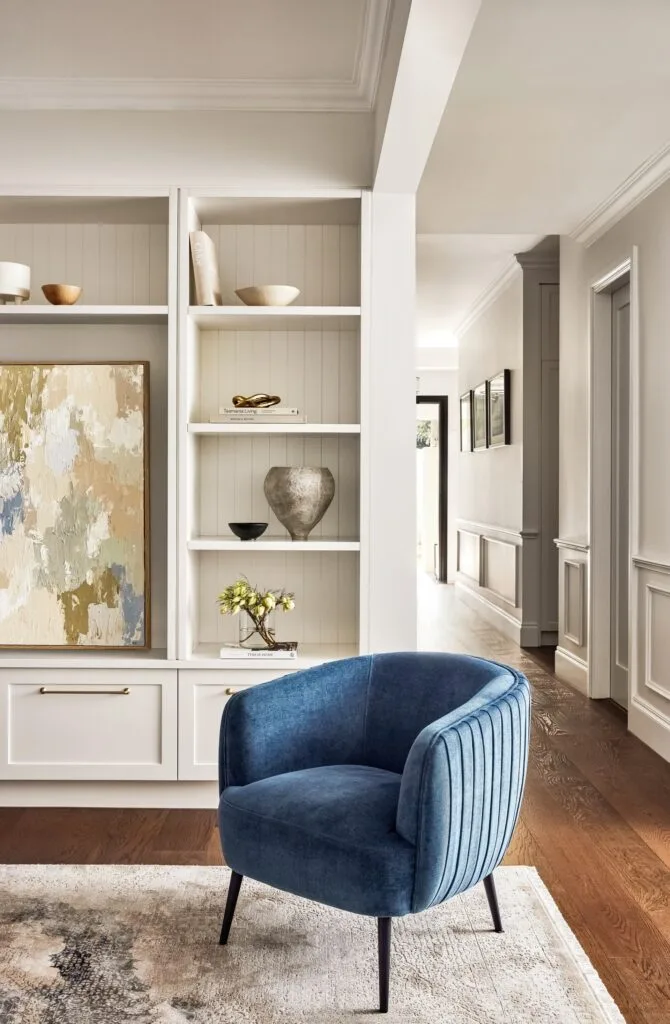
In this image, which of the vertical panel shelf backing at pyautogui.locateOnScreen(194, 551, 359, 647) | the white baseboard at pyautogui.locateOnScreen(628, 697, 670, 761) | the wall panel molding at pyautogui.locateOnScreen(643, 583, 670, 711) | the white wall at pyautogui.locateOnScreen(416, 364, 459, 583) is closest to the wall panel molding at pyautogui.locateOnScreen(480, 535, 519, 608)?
the white baseboard at pyautogui.locateOnScreen(628, 697, 670, 761)

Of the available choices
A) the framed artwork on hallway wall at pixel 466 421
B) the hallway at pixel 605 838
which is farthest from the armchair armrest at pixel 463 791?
the framed artwork on hallway wall at pixel 466 421

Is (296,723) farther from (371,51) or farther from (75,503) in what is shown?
(371,51)

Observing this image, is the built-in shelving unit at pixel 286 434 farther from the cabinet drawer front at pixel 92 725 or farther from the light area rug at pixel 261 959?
the light area rug at pixel 261 959

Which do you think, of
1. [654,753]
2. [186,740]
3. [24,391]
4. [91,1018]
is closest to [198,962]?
[91,1018]

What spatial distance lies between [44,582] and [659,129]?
3.01 metres

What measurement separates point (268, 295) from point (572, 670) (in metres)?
3.22

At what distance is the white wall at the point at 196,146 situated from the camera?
10.8 ft

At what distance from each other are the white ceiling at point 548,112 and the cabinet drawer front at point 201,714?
2.25 metres

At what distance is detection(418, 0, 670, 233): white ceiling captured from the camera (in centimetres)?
282

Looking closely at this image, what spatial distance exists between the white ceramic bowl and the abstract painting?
1.58 ft

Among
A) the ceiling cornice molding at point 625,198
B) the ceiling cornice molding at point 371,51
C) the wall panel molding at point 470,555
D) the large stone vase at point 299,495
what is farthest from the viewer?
the wall panel molding at point 470,555

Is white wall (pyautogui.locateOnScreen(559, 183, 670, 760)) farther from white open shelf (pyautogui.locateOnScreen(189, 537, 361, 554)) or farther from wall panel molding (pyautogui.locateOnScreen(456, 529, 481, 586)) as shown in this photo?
wall panel molding (pyautogui.locateOnScreen(456, 529, 481, 586))

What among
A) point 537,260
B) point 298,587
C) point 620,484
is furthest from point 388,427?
point 537,260

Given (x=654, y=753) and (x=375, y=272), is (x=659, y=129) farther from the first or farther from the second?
(x=654, y=753)
